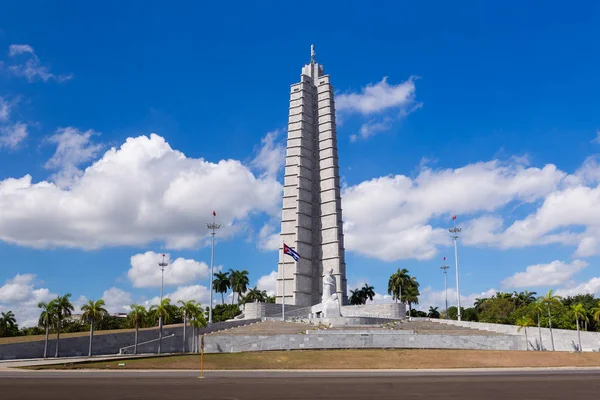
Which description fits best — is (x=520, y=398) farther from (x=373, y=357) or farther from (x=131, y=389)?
(x=373, y=357)

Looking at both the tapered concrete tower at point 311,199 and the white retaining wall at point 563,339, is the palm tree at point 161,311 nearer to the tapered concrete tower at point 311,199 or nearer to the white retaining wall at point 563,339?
the tapered concrete tower at point 311,199

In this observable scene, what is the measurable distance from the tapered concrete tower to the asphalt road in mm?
46902

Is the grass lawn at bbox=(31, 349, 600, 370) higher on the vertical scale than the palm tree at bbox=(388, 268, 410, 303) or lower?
lower

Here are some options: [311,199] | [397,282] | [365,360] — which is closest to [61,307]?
[365,360]

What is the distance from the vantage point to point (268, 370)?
3097 cm

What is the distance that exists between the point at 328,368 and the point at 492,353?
1375 cm

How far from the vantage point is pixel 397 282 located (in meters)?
87.1

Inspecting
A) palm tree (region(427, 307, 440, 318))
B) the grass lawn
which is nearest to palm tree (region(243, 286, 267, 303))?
palm tree (region(427, 307, 440, 318))

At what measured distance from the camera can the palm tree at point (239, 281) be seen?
311ft

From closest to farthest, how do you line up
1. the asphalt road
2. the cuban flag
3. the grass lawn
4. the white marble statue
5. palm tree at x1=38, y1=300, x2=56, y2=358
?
the asphalt road < the grass lawn < palm tree at x1=38, y1=300, x2=56, y2=358 < the white marble statue < the cuban flag

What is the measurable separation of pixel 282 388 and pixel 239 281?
76.0 m

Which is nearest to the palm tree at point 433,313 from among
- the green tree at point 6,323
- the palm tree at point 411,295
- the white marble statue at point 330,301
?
the palm tree at point 411,295

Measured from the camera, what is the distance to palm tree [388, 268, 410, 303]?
87.0m

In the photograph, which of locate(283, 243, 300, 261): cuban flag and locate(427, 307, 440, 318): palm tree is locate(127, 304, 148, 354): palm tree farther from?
locate(427, 307, 440, 318): palm tree
